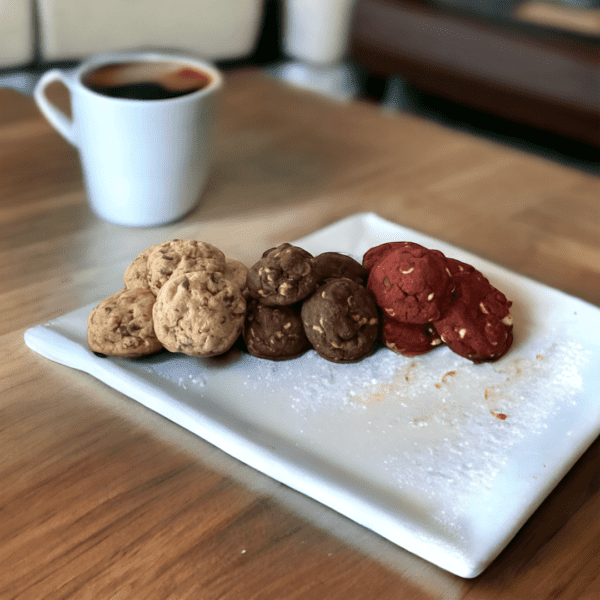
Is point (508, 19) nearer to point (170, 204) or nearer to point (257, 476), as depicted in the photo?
point (170, 204)

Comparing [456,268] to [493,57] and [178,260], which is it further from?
[493,57]

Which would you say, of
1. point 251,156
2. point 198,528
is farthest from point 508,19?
Answer: point 198,528

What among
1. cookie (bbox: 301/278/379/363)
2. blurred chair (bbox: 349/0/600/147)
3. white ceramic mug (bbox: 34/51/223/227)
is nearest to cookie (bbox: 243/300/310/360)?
cookie (bbox: 301/278/379/363)

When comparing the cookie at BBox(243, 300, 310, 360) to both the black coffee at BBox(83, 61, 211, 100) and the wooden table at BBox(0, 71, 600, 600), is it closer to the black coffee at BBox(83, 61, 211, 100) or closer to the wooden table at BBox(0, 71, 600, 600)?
the wooden table at BBox(0, 71, 600, 600)

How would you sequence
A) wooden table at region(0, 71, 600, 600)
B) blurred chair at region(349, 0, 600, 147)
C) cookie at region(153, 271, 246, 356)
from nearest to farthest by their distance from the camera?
wooden table at region(0, 71, 600, 600), cookie at region(153, 271, 246, 356), blurred chair at region(349, 0, 600, 147)

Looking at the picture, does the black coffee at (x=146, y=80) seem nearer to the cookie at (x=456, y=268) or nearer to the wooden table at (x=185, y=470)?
the wooden table at (x=185, y=470)

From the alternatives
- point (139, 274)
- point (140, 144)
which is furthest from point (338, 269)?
point (140, 144)
